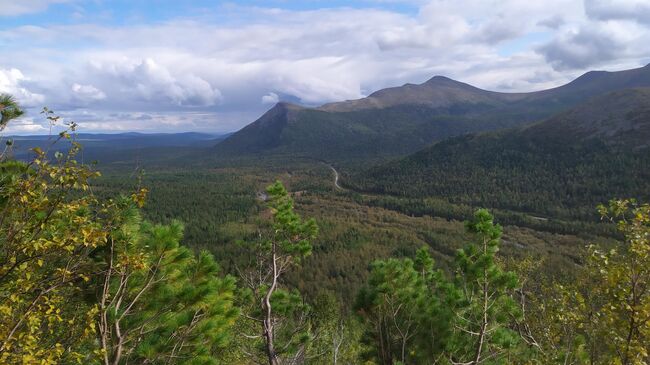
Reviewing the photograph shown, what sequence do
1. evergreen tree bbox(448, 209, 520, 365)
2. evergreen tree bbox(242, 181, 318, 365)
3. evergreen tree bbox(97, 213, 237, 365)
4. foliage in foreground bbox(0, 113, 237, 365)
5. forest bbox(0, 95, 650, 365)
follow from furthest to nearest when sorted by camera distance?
1. evergreen tree bbox(242, 181, 318, 365)
2. evergreen tree bbox(448, 209, 520, 365)
3. evergreen tree bbox(97, 213, 237, 365)
4. forest bbox(0, 95, 650, 365)
5. foliage in foreground bbox(0, 113, 237, 365)

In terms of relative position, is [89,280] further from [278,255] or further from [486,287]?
[486,287]

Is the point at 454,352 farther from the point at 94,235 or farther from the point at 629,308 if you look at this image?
the point at 94,235

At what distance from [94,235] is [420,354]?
12.7 m

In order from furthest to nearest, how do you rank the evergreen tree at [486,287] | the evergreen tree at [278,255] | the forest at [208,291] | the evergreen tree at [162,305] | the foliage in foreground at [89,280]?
the evergreen tree at [278,255] < the evergreen tree at [486,287] < the evergreen tree at [162,305] < the forest at [208,291] < the foliage in foreground at [89,280]

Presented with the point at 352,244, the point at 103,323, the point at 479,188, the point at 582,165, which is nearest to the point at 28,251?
the point at 103,323

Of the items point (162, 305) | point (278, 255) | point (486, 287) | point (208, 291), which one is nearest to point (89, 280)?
point (162, 305)

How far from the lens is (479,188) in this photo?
19825 cm

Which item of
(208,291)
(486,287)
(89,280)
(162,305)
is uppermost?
(89,280)

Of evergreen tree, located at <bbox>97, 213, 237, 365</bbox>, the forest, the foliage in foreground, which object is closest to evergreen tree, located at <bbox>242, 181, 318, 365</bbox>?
the forest

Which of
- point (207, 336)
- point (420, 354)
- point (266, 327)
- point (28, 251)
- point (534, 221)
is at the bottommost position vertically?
point (534, 221)

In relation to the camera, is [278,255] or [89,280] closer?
[89,280]

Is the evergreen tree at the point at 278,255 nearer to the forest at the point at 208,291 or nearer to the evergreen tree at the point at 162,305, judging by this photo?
the forest at the point at 208,291

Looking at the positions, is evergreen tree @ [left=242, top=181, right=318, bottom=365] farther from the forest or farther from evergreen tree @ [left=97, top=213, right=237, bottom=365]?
evergreen tree @ [left=97, top=213, right=237, bottom=365]

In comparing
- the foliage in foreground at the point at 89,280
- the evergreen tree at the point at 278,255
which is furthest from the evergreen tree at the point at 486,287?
→ the foliage in foreground at the point at 89,280
